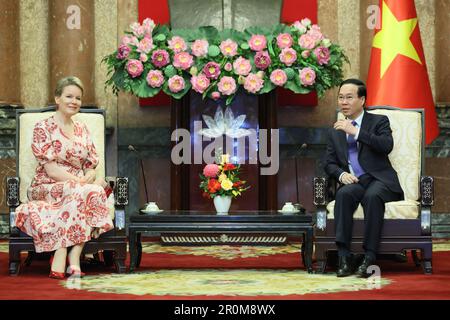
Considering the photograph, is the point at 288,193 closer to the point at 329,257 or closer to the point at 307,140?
the point at 307,140

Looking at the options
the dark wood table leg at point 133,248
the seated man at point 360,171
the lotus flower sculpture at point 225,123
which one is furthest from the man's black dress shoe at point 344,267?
the lotus flower sculpture at point 225,123

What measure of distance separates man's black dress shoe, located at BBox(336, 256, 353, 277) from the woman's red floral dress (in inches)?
58.3

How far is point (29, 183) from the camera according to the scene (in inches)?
244

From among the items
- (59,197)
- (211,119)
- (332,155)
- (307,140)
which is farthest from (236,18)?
(59,197)

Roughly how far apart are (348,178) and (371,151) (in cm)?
27

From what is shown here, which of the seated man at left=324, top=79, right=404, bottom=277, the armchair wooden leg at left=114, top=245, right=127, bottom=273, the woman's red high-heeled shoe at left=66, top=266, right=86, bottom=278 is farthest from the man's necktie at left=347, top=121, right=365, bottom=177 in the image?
the woman's red high-heeled shoe at left=66, top=266, right=86, bottom=278

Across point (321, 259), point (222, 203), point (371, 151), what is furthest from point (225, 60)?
point (321, 259)

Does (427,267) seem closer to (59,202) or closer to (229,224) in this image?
(229,224)

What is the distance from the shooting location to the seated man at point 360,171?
5.73 m

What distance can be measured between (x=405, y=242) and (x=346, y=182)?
0.53 meters

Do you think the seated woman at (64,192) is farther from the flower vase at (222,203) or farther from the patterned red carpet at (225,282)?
the flower vase at (222,203)

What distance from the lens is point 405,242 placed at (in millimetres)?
5848

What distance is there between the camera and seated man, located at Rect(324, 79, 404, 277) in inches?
226

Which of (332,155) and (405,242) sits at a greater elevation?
(332,155)
